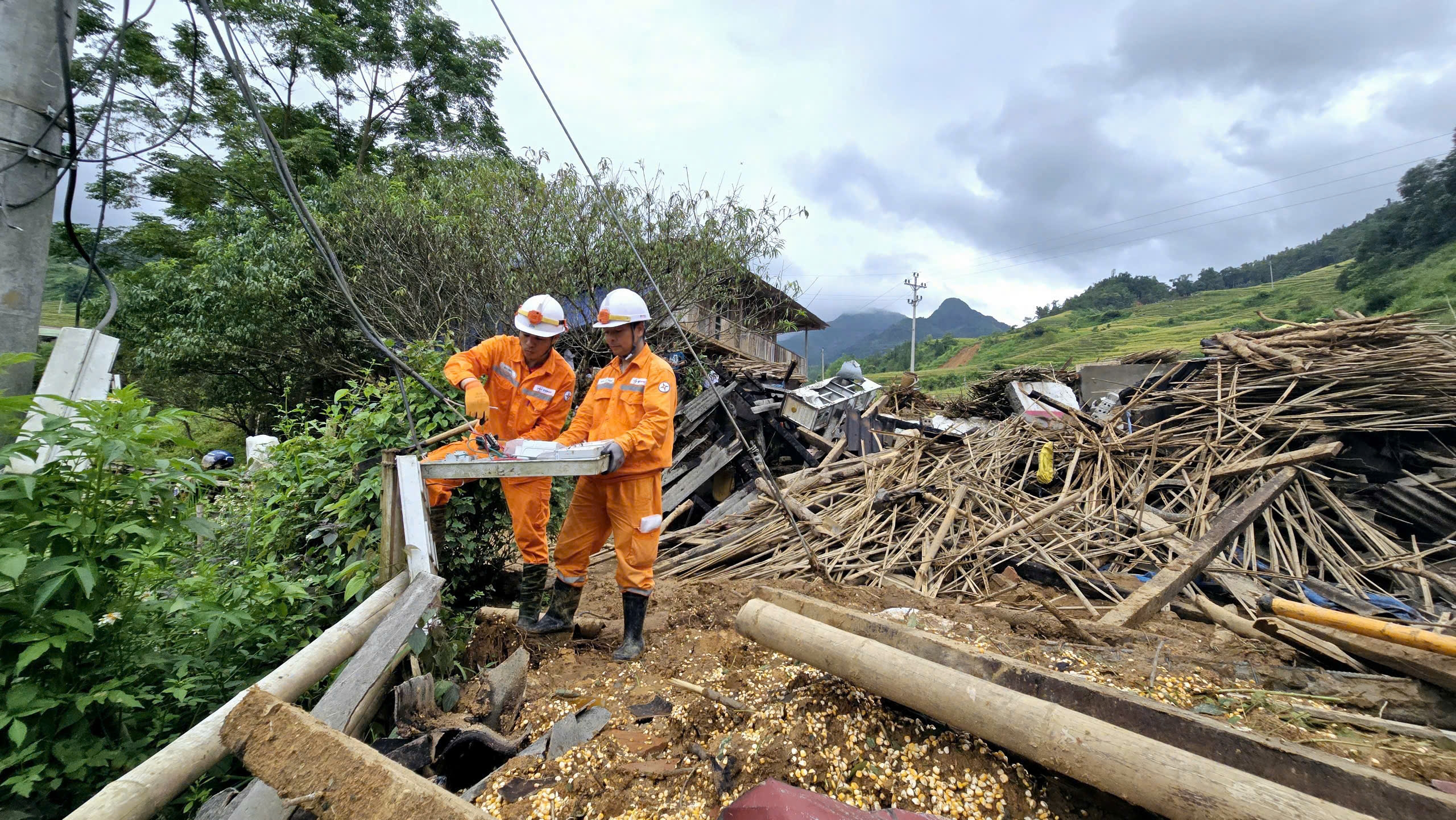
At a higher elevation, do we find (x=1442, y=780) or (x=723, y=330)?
(x=723, y=330)

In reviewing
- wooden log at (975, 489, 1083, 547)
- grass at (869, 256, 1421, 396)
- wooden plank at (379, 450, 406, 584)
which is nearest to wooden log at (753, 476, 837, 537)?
wooden log at (975, 489, 1083, 547)

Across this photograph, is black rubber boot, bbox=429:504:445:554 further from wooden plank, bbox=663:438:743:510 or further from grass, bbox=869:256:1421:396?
grass, bbox=869:256:1421:396

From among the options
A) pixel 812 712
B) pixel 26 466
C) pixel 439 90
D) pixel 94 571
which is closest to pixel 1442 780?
pixel 812 712

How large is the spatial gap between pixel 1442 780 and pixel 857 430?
7.39m

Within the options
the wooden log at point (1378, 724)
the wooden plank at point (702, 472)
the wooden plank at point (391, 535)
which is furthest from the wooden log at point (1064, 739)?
the wooden plank at point (702, 472)

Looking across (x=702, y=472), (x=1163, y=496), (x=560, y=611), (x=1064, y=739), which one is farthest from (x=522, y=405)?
(x=1163, y=496)

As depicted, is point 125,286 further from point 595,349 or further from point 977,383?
point 977,383

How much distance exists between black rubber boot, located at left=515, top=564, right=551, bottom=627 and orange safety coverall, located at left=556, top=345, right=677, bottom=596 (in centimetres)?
16

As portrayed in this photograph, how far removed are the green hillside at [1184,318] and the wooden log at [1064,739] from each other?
52.7ft

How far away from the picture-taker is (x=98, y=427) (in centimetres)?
210

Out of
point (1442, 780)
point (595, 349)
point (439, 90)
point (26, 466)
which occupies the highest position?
point (439, 90)

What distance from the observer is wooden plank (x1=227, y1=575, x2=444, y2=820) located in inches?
71.0

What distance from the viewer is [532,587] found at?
4.03 meters

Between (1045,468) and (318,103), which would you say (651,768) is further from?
(318,103)
